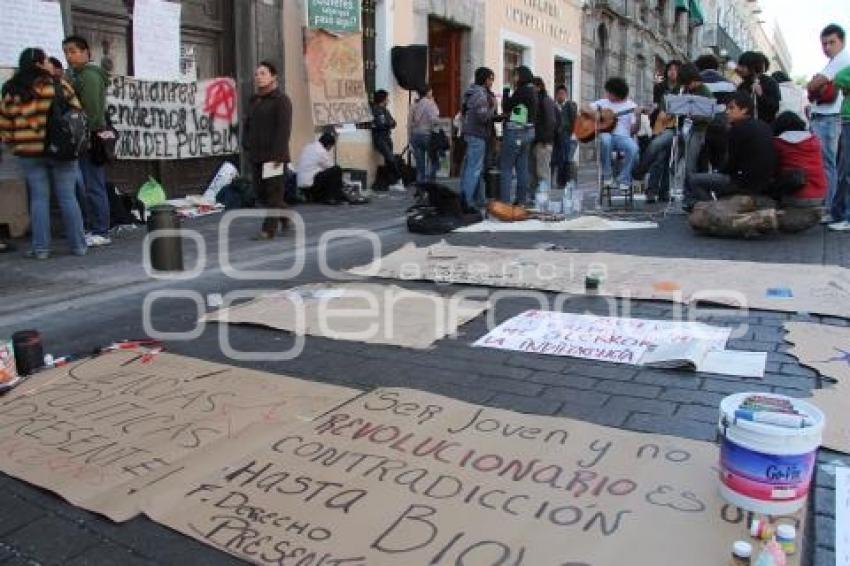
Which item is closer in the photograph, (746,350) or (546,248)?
(746,350)

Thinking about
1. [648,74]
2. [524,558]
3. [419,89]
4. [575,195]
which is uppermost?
[648,74]

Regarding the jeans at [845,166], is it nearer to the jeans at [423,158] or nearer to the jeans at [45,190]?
the jeans at [423,158]

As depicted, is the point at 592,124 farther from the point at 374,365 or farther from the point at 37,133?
the point at 374,365

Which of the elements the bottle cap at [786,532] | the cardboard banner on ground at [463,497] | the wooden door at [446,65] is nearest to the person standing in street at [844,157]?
the cardboard banner on ground at [463,497]

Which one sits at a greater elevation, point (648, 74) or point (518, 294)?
point (648, 74)

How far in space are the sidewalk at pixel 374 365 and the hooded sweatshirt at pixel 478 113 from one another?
3.14m

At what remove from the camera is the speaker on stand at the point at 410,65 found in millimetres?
13461

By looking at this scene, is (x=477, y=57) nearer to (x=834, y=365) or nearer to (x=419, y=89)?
(x=419, y=89)

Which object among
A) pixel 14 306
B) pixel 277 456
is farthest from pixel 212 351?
pixel 14 306

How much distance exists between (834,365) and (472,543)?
238 cm

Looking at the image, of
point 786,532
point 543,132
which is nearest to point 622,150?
point 543,132

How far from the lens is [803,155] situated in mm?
7352

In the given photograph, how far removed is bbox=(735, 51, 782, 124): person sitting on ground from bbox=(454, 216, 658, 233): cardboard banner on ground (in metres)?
1.72

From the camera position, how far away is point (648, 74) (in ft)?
97.2
